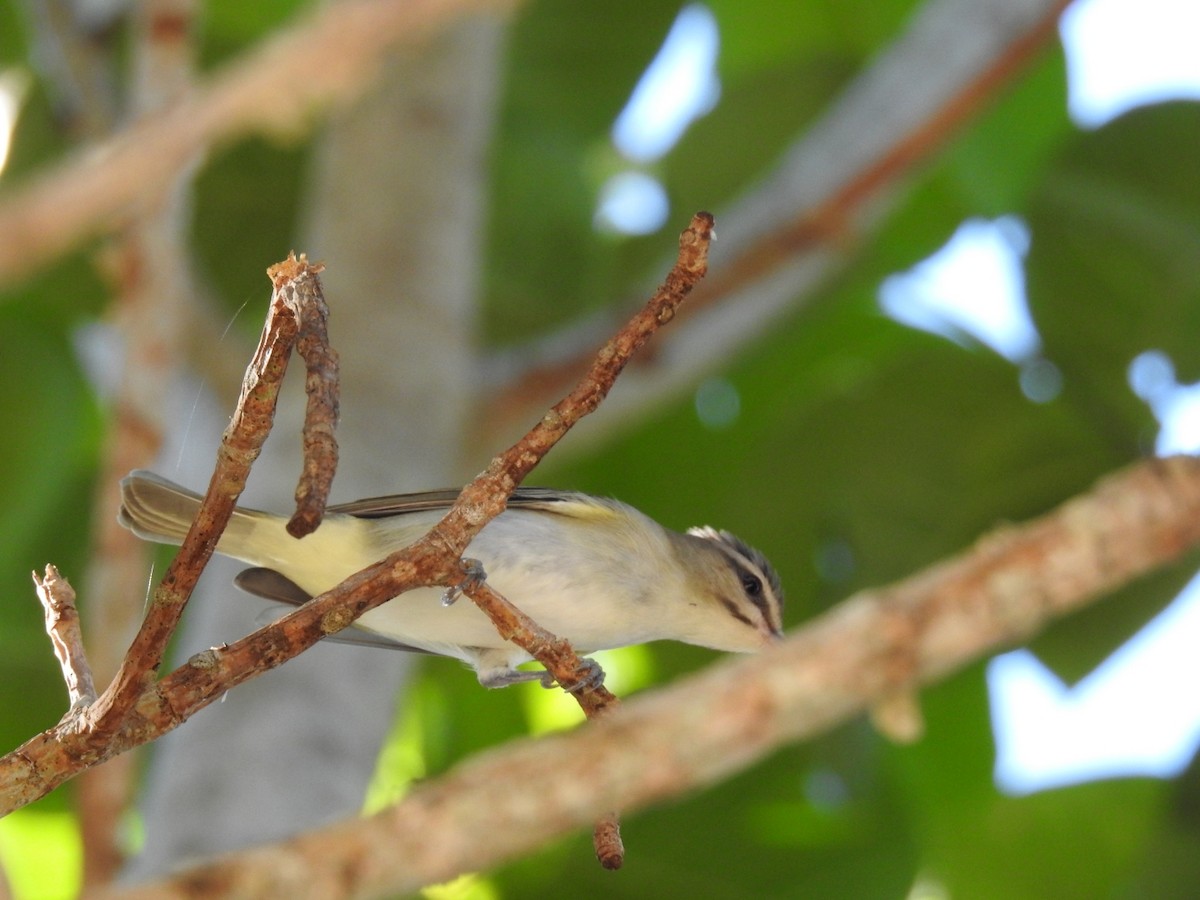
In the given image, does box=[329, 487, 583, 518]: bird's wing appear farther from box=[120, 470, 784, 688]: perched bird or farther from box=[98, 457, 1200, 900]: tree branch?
box=[98, 457, 1200, 900]: tree branch

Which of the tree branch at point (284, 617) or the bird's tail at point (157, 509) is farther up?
the bird's tail at point (157, 509)

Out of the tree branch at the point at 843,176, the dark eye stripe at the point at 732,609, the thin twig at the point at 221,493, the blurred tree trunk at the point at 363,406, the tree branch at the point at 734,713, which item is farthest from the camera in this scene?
the tree branch at the point at 843,176

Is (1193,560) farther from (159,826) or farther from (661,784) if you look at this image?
(661,784)

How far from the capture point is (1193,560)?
182 inches

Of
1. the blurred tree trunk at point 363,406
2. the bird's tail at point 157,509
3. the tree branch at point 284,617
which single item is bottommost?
the tree branch at point 284,617

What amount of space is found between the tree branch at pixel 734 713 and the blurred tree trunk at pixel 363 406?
2.42 m

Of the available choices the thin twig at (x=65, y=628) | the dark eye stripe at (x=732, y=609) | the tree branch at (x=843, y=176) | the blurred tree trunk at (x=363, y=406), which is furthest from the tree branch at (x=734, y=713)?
the tree branch at (x=843, y=176)

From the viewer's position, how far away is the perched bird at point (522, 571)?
247cm

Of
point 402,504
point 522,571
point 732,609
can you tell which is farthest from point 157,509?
point 732,609

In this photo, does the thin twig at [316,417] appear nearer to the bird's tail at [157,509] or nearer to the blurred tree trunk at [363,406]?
the bird's tail at [157,509]

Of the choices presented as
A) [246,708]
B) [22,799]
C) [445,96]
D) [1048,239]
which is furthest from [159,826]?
[1048,239]

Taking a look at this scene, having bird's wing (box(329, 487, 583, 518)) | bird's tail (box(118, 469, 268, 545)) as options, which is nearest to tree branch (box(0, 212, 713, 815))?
bird's tail (box(118, 469, 268, 545))

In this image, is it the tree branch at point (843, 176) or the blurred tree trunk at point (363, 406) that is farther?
the tree branch at point (843, 176)

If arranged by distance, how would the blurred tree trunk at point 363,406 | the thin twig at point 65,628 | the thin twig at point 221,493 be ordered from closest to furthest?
the thin twig at point 221,493 < the thin twig at point 65,628 < the blurred tree trunk at point 363,406
